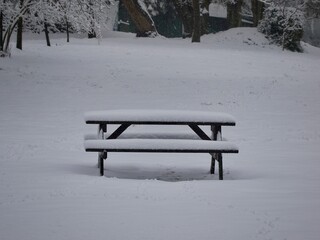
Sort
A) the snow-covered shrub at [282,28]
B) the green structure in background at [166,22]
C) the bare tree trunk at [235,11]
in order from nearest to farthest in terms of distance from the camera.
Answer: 1. the snow-covered shrub at [282,28]
2. the bare tree trunk at [235,11]
3. the green structure in background at [166,22]

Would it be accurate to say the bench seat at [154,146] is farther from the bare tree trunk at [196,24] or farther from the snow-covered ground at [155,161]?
the bare tree trunk at [196,24]

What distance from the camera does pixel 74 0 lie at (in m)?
18.8

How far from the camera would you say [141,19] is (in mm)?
35281

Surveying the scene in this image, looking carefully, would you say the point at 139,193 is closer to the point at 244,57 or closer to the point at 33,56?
the point at 33,56

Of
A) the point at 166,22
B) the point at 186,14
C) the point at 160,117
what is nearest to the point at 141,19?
the point at 186,14

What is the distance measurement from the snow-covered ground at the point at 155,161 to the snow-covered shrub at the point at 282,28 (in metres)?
10.3

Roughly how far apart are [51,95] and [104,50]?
11.3 meters

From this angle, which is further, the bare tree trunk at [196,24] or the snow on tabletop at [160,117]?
the bare tree trunk at [196,24]

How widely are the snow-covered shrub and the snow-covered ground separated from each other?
10274 millimetres

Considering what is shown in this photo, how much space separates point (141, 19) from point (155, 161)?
27.6 metres

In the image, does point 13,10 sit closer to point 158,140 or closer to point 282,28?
point 158,140

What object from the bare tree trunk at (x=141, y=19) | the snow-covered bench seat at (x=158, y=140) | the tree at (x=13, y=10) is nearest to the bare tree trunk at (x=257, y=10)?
the bare tree trunk at (x=141, y=19)

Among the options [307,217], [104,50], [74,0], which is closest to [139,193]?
[307,217]

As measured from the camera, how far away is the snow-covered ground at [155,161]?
16.3ft
